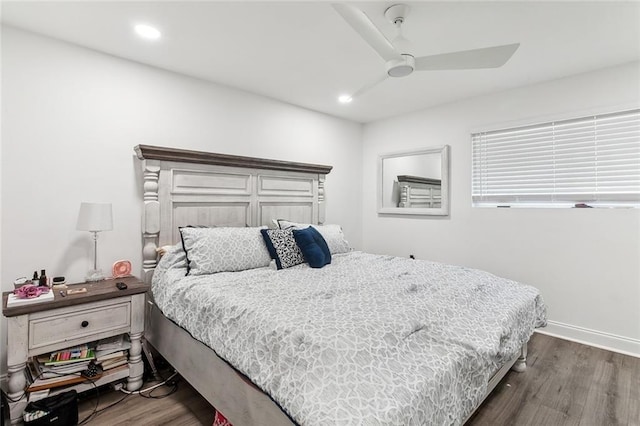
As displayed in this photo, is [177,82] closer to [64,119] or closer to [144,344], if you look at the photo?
[64,119]

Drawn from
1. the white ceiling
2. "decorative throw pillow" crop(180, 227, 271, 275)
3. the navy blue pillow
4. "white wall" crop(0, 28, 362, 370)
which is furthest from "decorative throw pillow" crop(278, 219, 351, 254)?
the white ceiling

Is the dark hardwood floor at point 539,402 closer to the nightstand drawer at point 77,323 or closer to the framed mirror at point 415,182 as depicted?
the nightstand drawer at point 77,323

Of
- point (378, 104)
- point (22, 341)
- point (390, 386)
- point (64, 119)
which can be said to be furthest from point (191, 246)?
point (378, 104)

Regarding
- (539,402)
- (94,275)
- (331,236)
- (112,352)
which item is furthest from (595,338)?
(94,275)

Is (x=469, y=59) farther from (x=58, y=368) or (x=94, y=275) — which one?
(x=58, y=368)

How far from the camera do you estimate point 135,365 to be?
2186 millimetres

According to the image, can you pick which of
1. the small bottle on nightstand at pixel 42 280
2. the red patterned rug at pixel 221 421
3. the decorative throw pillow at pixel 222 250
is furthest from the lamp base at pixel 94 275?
the red patterned rug at pixel 221 421

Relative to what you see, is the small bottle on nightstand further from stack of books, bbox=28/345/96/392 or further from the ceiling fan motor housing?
the ceiling fan motor housing

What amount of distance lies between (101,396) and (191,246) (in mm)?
1114

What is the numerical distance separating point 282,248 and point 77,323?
1.41 m

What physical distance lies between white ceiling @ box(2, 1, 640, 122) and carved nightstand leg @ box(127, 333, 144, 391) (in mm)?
2107

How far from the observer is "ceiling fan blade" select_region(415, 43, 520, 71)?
1772 mm

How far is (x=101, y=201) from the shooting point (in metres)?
2.47

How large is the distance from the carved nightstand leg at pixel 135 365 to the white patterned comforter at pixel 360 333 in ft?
0.86
